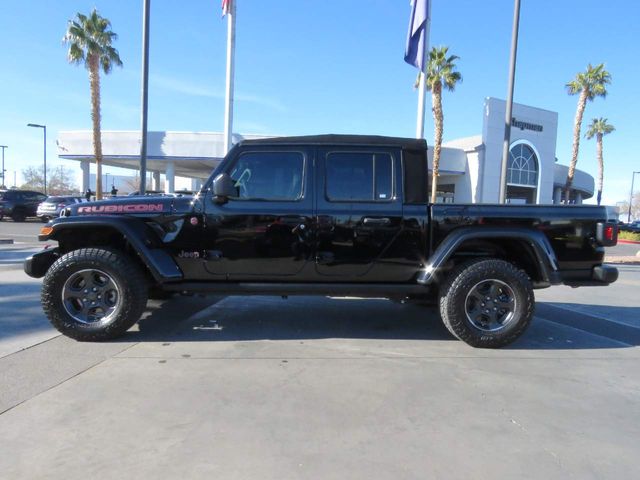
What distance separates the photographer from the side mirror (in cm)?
419

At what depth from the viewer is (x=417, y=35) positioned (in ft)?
34.7

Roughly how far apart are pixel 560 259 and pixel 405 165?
1870 millimetres

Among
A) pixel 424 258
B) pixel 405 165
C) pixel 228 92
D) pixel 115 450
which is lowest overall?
pixel 115 450

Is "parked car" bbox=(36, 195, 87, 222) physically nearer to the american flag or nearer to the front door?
the american flag

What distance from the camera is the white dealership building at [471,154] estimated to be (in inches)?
1085

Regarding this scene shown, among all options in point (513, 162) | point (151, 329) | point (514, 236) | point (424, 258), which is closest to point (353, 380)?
point (424, 258)

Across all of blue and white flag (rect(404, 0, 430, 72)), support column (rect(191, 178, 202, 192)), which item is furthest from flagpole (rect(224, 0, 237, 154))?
support column (rect(191, 178, 202, 192))

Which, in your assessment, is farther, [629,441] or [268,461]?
[629,441]

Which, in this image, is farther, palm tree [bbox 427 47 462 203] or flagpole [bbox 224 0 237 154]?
palm tree [bbox 427 47 462 203]

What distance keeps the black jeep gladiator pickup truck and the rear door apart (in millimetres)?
10

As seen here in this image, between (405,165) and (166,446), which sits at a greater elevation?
(405,165)

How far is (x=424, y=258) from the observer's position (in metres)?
4.49

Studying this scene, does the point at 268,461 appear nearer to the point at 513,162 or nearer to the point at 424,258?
the point at 424,258

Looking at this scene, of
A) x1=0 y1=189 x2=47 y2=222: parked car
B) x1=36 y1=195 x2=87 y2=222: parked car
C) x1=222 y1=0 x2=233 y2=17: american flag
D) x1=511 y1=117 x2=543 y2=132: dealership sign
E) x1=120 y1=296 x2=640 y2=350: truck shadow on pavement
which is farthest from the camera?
x1=511 y1=117 x2=543 y2=132: dealership sign
